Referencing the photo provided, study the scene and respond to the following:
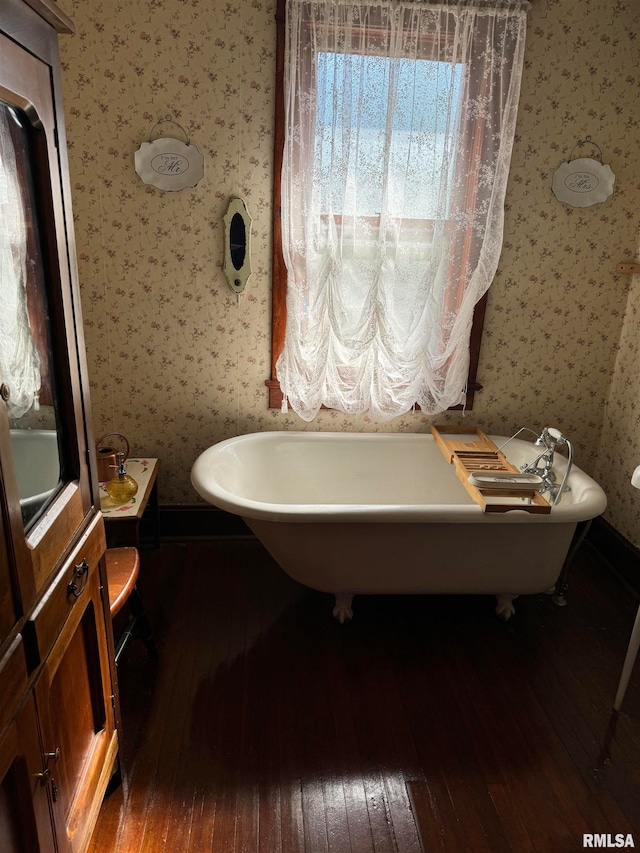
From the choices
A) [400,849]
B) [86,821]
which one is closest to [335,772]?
[400,849]

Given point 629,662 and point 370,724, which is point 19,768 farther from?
point 629,662

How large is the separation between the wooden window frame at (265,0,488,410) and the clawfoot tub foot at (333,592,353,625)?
0.95 meters

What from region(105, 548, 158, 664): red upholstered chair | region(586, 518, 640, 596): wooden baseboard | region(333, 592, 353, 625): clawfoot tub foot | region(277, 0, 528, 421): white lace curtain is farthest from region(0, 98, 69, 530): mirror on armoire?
region(586, 518, 640, 596): wooden baseboard

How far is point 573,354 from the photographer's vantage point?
288 centimetres

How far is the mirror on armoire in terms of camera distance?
98 cm

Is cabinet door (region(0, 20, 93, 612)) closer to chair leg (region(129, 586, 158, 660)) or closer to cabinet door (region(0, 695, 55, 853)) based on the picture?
cabinet door (region(0, 695, 55, 853))

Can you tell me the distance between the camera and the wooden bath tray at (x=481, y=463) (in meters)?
2.08

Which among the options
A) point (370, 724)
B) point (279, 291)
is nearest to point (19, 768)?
point (370, 724)

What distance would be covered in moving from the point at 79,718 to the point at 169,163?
2069mm

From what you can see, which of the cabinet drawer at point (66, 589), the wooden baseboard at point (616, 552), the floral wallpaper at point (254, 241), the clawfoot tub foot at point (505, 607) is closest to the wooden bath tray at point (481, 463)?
the floral wallpaper at point (254, 241)

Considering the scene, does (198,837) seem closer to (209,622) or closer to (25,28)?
→ (209,622)

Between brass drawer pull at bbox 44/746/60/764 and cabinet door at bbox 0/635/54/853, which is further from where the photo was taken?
brass drawer pull at bbox 44/746/60/764

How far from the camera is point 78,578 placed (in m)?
1.24

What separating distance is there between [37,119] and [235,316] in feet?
5.46
